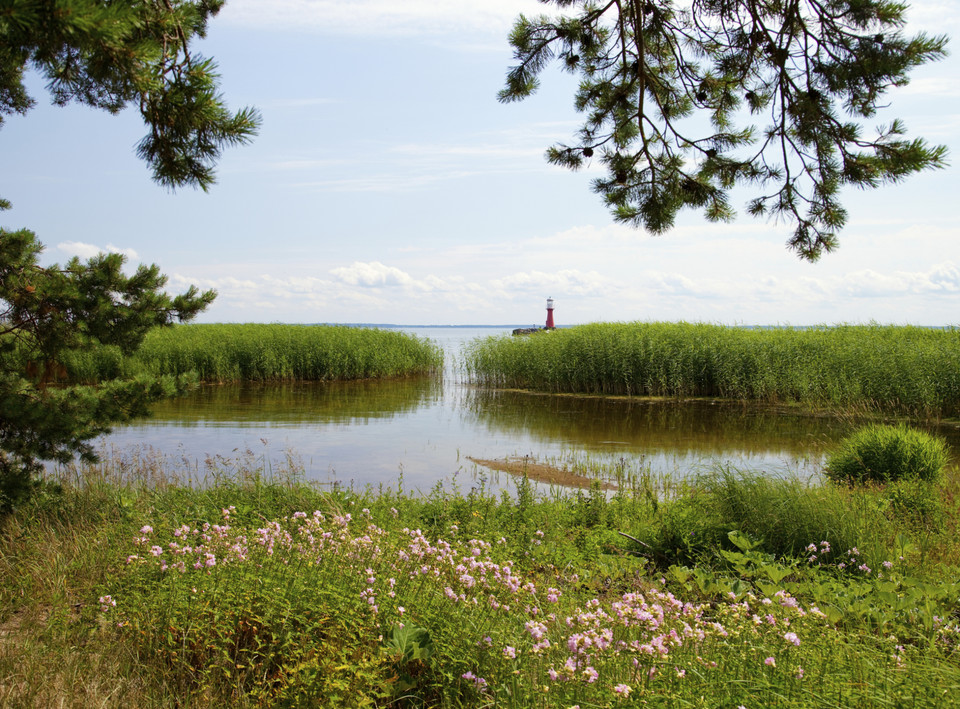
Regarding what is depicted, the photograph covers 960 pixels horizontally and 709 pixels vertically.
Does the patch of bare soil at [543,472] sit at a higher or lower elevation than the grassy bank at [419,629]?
lower

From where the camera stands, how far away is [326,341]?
2514cm

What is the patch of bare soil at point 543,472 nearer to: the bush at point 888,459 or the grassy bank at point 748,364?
the bush at point 888,459

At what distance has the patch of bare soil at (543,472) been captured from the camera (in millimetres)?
9711

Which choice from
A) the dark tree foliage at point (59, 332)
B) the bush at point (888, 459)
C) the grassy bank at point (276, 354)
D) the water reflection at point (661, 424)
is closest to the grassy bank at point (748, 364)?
the water reflection at point (661, 424)

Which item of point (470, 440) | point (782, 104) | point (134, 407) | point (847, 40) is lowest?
point (470, 440)

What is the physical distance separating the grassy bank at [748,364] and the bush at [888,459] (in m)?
7.41

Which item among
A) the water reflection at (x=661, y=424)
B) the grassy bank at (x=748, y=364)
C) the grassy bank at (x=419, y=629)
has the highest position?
the grassy bank at (x=748, y=364)

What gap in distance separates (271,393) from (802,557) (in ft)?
59.1

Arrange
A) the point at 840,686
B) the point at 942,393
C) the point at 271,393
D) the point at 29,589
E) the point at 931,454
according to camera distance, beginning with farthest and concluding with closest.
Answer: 1. the point at 271,393
2. the point at 942,393
3. the point at 931,454
4. the point at 29,589
5. the point at 840,686

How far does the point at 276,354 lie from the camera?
24078 mm

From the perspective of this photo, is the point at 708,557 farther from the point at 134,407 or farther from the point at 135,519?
the point at 134,407

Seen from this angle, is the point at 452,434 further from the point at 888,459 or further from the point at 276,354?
the point at 276,354

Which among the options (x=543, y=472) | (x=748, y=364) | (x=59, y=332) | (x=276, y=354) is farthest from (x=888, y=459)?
(x=276, y=354)

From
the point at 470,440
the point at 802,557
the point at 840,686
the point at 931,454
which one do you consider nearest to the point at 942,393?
the point at 931,454
